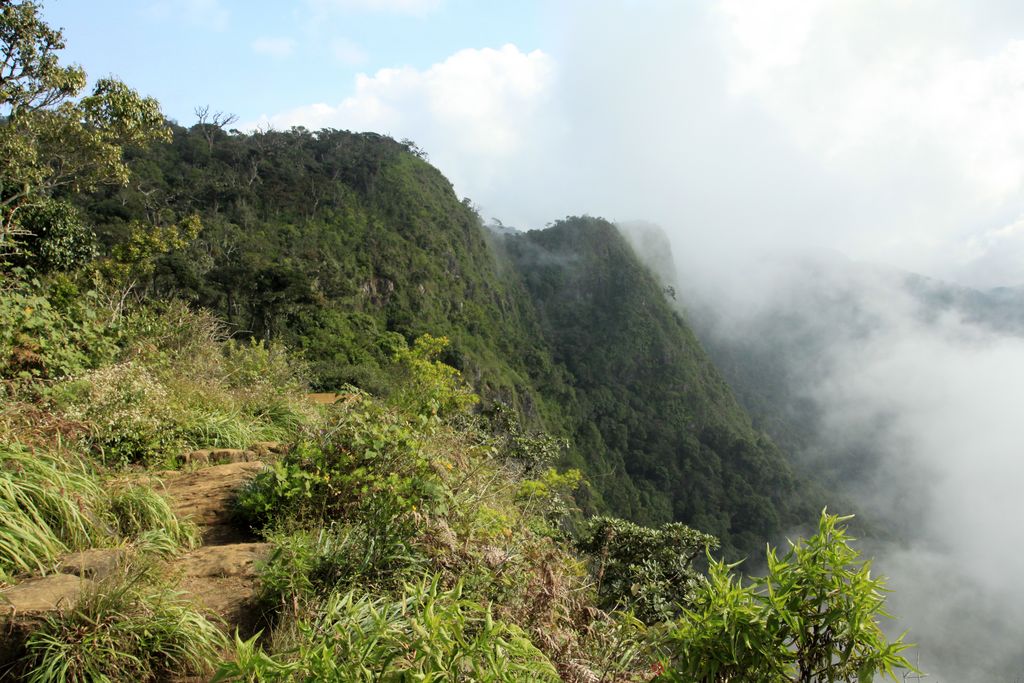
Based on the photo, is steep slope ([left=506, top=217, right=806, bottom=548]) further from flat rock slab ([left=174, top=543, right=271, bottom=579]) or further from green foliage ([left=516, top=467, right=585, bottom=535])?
flat rock slab ([left=174, top=543, right=271, bottom=579])

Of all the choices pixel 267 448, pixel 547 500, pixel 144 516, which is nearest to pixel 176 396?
A: pixel 267 448

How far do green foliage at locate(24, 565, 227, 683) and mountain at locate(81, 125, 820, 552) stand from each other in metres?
12.6

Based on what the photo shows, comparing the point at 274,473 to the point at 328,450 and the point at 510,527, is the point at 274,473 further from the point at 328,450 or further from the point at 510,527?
the point at 510,527

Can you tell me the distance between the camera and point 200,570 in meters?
3.27

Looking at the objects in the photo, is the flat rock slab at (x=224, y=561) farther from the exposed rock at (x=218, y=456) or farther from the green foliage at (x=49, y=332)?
the green foliage at (x=49, y=332)

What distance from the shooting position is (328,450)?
403cm

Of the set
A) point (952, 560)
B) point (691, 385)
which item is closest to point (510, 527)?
point (691, 385)

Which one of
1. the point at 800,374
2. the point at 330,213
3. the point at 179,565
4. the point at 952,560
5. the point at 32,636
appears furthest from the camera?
the point at 800,374

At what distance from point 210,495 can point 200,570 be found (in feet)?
3.73

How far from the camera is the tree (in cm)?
953

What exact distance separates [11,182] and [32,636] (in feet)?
35.8

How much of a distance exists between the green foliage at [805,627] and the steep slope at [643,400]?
5568cm

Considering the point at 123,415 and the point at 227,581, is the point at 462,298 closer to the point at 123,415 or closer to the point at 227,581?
the point at 123,415

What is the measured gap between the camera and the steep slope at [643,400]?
68.7 m
